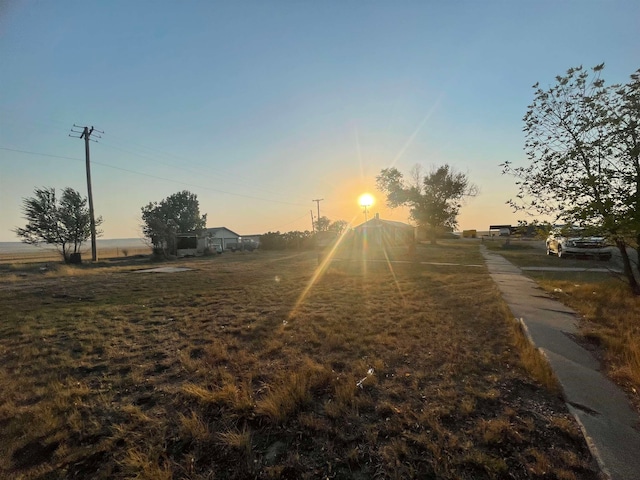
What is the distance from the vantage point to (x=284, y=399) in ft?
9.73

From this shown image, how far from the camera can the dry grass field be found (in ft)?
7.28

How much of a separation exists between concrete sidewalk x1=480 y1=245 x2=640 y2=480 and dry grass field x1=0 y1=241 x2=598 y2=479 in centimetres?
14

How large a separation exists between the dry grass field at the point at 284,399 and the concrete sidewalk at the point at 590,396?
0.14m

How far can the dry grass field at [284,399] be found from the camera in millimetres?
A: 2219

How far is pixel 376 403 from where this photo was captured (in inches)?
117

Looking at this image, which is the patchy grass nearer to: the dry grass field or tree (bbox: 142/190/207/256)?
the dry grass field

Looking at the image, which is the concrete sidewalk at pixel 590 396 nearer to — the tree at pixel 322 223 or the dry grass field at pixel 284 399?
the dry grass field at pixel 284 399

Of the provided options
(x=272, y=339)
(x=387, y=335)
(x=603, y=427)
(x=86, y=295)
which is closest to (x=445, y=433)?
(x=603, y=427)

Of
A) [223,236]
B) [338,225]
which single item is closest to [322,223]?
[338,225]

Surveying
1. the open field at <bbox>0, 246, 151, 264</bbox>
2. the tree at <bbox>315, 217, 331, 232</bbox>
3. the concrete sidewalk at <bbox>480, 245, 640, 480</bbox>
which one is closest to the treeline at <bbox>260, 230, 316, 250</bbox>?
the open field at <bbox>0, 246, 151, 264</bbox>

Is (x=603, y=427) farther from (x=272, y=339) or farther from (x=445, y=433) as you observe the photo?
(x=272, y=339)

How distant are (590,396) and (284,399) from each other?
2968 mm

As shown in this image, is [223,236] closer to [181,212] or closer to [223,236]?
[223,236]

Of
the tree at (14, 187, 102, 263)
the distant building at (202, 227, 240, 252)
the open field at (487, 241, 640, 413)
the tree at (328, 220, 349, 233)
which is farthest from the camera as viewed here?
the tree at (328, 220, 349, 233)
